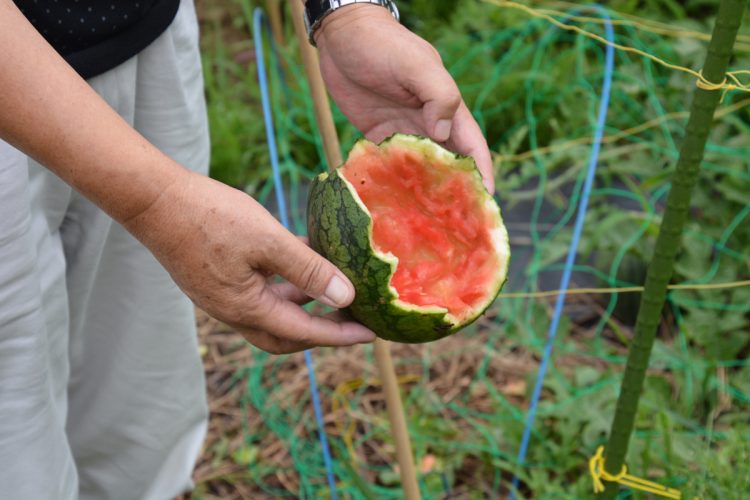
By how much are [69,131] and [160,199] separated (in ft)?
0.49

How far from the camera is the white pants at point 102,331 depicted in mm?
1549

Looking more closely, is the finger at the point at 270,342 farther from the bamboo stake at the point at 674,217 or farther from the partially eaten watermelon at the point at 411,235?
the bamboo stake at the point at 674,217

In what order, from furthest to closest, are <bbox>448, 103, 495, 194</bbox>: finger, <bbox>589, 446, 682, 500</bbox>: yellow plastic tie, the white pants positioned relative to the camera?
1. <bbox>589, 446, 682, 500</bbox>: yellow plastic tie
2. <bbox>448, 103, 495, 194</bbox>: finger
3. the white pants

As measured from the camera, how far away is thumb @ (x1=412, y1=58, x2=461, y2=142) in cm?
157

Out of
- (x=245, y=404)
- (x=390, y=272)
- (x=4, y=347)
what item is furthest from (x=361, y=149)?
(x=245, y=404)

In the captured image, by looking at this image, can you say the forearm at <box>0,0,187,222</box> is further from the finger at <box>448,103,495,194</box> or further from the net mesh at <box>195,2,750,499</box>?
the net mesh at <box>195,2,750,499</box>

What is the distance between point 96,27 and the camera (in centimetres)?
154

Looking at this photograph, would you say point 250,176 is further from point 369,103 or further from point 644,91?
point 369,103

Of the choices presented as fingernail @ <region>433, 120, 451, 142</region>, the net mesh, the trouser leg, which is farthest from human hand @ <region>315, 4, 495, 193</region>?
the net mesh

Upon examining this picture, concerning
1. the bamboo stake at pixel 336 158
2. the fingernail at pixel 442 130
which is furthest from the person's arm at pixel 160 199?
the bamboo stake at pixel 336 158

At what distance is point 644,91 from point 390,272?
2400 mm

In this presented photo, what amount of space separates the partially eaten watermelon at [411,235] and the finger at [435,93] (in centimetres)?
4

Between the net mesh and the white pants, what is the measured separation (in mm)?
416

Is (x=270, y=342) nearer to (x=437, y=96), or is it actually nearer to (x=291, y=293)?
(x=291, y=293)
